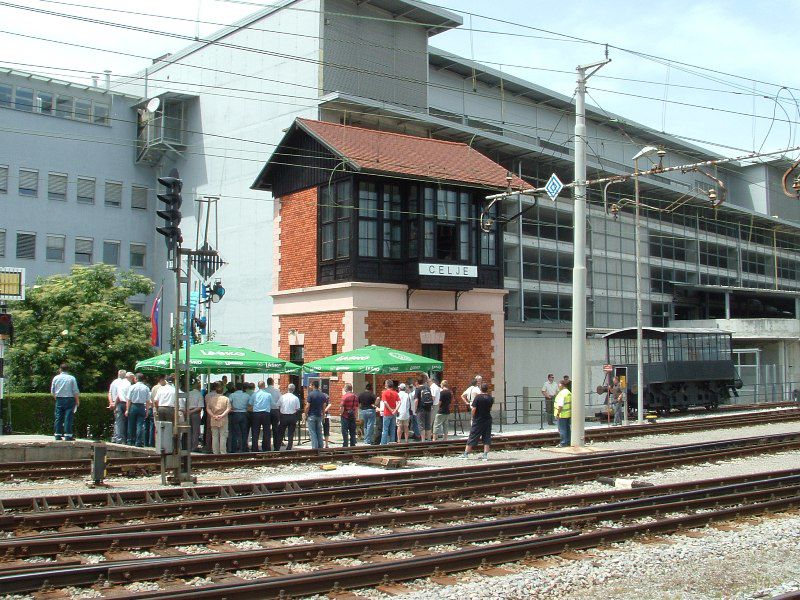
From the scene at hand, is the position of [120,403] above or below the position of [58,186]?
below

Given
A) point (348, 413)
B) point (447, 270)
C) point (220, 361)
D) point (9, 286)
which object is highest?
point (447, 270)

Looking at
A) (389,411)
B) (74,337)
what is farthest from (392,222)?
(74,337)

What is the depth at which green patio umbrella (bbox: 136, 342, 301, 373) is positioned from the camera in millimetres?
20656

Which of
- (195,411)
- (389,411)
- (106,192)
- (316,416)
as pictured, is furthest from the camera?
(106,192)

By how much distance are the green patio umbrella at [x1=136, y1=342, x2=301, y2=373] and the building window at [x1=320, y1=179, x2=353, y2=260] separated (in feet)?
23.9

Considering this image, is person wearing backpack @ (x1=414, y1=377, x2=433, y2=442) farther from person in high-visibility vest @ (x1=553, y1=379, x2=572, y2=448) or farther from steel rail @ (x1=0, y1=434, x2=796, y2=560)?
steel rail @ (x1=0, y1=434, x2=796, y2=560)

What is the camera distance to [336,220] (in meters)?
29.1

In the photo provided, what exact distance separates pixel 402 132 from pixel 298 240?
41.5 ft

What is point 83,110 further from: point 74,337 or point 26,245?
point 74,337

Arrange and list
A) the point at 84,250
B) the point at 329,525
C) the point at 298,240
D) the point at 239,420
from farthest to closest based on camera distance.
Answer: the point at 84,250 < the point at 298,240 < the point at 239,420 < the point at 329,525

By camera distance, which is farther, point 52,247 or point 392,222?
point 52,247

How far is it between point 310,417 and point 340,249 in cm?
847

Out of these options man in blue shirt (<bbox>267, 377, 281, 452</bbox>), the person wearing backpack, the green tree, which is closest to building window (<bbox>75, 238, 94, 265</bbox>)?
the green tree

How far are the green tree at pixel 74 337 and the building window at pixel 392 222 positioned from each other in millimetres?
10197
